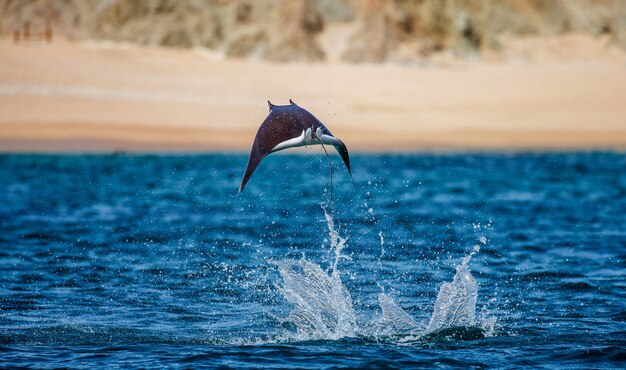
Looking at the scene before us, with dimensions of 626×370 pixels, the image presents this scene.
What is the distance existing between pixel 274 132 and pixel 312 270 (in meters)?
1.81

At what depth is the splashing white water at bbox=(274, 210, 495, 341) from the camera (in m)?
8.63

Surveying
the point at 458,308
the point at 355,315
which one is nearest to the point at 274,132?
the point at 355,315

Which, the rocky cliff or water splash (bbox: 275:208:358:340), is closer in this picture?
water splash (bbox: 275:208:358:340)

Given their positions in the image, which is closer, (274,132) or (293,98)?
(274,132)

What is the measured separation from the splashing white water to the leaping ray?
4.37 ft

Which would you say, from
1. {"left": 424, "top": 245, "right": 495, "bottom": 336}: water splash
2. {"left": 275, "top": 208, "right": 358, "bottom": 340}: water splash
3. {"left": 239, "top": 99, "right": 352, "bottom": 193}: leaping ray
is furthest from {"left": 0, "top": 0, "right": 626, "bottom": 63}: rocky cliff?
{"left": 239, "top": 99, "right": 352, "bottom": 193}: leaping ray

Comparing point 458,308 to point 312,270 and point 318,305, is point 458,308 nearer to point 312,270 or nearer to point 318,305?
point 318,305

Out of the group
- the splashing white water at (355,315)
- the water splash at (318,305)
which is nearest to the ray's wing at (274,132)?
the water splash at (318,305)

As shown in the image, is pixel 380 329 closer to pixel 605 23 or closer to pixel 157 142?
pixel 157 142

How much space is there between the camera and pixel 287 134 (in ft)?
27.6

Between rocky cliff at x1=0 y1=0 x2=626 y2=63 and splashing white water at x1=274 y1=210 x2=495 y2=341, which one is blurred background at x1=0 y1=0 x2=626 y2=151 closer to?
rocky cliff at x1=0 y1=0 x2=626 y2=63

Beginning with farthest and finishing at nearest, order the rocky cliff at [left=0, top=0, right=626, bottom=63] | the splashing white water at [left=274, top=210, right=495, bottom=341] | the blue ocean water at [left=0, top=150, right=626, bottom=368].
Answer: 1. the rocky cliff at [left=0, top=0, right=626, bottom=63]
2. the splashing white water at [left=274, top=210, right=495, bottom=341]
3. the blue ocean water at [left=0, top=150, right=626, bottom=368]

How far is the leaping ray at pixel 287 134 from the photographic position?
825 cm

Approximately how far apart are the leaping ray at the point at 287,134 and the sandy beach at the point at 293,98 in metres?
14.8
